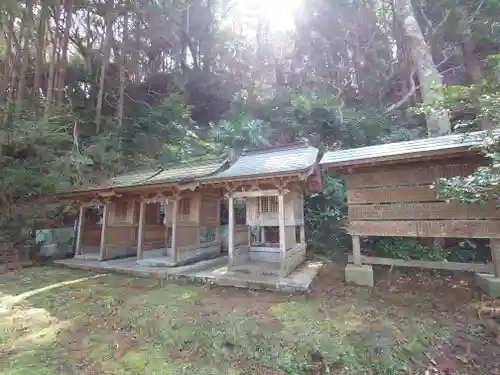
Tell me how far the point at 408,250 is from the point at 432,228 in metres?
2.49

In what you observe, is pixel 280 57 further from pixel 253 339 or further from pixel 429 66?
pixel 253 339

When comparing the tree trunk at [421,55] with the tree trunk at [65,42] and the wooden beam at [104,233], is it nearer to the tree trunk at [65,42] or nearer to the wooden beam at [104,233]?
the wooden beam at [104,233]

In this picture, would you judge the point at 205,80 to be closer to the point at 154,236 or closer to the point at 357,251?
the point at 154,236

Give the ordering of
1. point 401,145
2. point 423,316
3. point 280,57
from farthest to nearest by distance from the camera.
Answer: point 280,57 < point 401,145 < point 423,316

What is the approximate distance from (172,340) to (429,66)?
12.9 metres

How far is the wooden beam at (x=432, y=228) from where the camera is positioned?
5.86 metres

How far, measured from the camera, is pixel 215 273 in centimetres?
812

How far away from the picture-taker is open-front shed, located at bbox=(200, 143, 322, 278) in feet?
24.4

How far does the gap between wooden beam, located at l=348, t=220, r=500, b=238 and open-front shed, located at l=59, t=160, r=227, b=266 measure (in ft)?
17.1

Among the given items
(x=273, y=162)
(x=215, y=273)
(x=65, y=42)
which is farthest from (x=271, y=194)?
(x=65, y=42)

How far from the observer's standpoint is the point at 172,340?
171 inches

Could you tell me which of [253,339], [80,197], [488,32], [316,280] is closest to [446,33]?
[488,32]

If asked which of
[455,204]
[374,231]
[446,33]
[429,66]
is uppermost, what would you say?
[446,33]

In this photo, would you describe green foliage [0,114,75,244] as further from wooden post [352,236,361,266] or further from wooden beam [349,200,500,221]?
wooden beam [349,200,500,221]
